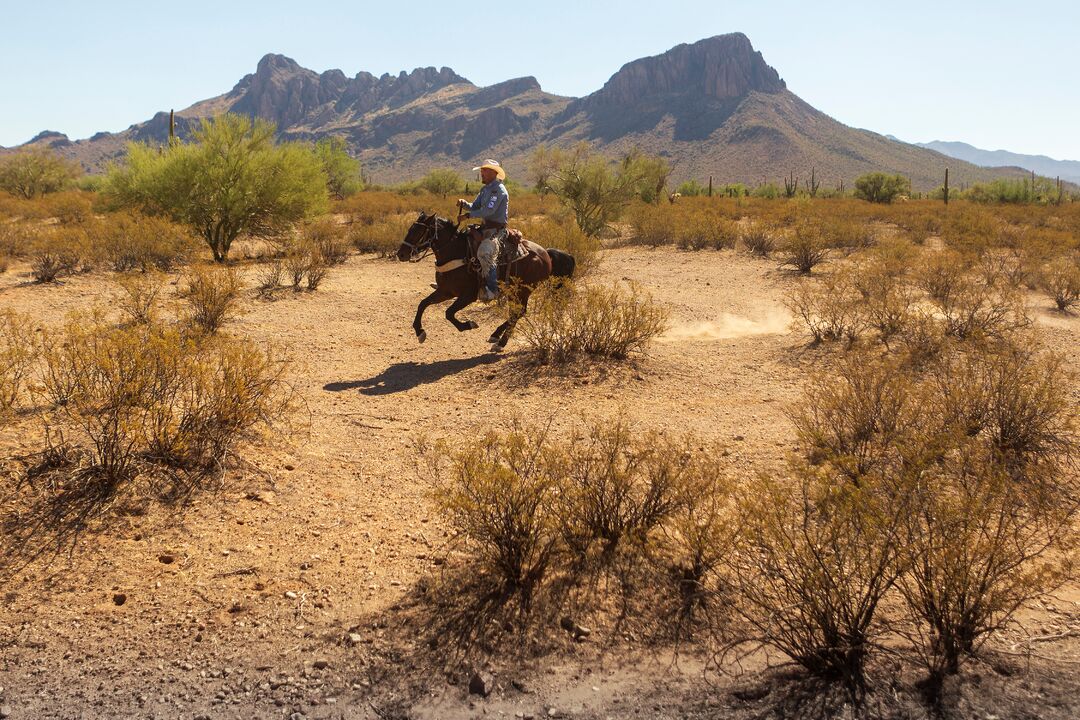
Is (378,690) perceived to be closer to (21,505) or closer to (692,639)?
(692,639)

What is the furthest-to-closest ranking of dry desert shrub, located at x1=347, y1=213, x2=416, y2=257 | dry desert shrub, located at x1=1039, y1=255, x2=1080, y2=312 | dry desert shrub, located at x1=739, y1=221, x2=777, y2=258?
dry desert shrub, located at x1=739, y1=221, x2=777, y2=258
dry desert shrub, located at x1=347, y1=213, x2=416, y2=257
dry desert shrub, located at x1=1039, y1=255, x2=1080, y2=312

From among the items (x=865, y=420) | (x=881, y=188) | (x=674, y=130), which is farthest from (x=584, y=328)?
(x=674, y=130)

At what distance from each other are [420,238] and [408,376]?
1.82 metres

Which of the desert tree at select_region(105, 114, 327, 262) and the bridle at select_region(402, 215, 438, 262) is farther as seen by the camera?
the desert tree at select_region(105, 114, 327, 262)

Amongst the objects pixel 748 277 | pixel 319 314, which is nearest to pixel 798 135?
pixel 748 277

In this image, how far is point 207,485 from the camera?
5027 mm

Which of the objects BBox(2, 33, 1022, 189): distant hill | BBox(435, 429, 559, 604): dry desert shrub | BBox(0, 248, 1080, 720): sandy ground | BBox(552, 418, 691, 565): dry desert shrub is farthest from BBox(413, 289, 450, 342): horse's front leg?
BBox(2, 33, 1022, 189): distant hill

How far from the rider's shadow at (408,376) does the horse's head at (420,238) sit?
1.41 metres

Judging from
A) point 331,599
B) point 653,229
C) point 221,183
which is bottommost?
point 331,599

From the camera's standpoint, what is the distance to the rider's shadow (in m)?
7.77

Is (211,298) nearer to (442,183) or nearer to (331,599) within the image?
(331,599)

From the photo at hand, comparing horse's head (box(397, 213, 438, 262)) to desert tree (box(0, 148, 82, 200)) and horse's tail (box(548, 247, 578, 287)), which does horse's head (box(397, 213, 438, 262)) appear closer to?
horse's tail (box(548, 247, 578, 287))

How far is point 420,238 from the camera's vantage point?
8.86m

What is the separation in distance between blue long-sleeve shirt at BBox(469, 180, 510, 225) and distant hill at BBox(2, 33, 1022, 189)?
7776cm
